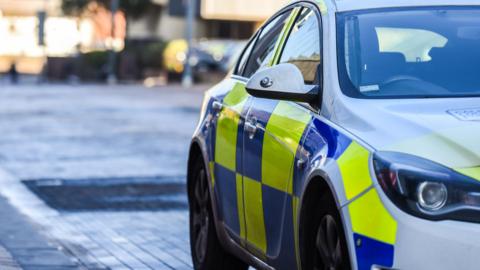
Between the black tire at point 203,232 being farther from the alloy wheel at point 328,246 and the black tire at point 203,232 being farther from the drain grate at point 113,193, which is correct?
the drain grate at point 113,193

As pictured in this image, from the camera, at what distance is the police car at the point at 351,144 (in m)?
4.47

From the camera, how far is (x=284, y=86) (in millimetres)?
5645

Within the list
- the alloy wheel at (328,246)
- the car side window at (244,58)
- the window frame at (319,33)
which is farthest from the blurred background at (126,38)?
the alloy wheel at (328,246)

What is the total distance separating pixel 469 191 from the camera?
4.44 m

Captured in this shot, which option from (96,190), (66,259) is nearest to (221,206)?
(66,259)

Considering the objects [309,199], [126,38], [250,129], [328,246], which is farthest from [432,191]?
[126,38]

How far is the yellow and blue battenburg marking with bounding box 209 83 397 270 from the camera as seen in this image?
4.59 meters

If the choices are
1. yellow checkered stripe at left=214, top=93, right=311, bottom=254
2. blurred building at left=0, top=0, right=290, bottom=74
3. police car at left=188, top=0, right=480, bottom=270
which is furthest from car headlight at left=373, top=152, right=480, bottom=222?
blurred building at left=0, top=0, right=290, bottom=74

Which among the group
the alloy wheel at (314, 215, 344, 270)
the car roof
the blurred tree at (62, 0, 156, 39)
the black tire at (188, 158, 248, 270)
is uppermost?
the car roof

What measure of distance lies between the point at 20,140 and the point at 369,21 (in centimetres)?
1349

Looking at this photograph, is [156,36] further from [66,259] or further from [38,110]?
[66,259]

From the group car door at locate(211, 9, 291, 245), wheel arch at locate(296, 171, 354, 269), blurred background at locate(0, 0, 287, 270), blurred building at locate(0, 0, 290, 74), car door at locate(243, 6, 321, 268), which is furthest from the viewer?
blurred building at locate(0, 0, 290, 74)

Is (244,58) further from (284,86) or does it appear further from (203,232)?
(284,86)

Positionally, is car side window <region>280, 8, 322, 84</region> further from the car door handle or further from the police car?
the car door handle
